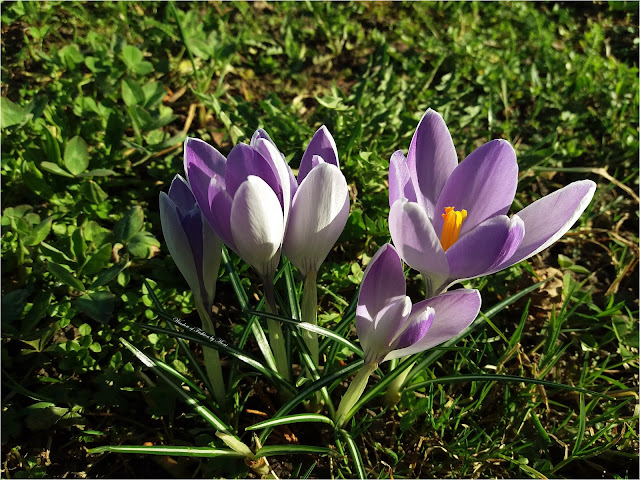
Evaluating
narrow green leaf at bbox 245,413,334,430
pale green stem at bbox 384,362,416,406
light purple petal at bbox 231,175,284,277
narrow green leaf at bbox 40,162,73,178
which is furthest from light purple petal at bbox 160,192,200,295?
narrow green leaf at bbox 40,162,73,178

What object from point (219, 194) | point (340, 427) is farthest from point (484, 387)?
point (219, 194)

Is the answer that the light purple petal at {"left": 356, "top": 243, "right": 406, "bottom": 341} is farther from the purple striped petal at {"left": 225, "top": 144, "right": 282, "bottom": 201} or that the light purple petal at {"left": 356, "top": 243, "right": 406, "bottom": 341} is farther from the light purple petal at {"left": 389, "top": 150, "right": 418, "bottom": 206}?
the purple striped petal at {"left": 225, "top": 144, "right": 282, "bottom": 201}

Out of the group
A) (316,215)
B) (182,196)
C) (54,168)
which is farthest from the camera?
(54,168)

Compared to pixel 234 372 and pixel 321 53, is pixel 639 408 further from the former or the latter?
pixel 321 53

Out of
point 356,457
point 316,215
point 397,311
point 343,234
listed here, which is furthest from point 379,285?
point 343,234

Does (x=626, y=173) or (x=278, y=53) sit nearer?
(x=626, y=173)

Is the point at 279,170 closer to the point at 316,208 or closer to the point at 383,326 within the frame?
the point at 316,208

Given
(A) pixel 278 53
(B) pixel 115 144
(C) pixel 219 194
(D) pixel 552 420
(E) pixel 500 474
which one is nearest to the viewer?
(C) pixel 219 194
